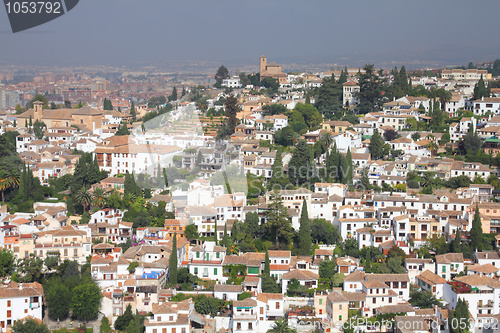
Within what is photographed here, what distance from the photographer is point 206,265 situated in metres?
16.4

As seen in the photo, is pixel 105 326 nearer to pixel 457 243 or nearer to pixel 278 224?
pixel 278 224

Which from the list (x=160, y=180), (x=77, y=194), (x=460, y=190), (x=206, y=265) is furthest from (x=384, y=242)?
(x=77, y=194)

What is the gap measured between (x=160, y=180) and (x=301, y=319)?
7635 millimetres

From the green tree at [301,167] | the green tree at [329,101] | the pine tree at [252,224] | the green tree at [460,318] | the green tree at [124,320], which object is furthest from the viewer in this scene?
the green tree at [329,101]

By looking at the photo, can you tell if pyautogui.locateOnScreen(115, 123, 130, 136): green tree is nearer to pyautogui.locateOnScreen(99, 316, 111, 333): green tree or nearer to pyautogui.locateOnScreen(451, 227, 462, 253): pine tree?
pyautogui.locateOnScreen(99, 316, 111, 333): green tree

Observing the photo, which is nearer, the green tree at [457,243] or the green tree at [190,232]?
the green tree at [457,243]

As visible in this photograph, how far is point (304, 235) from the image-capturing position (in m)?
17.5

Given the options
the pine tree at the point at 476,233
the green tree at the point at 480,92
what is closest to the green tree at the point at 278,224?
the pine tree at the point at 476,233

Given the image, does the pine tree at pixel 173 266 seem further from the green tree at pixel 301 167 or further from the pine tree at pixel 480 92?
the pine tree at pixel 480 92

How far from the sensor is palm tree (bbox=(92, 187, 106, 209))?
63.6 feet

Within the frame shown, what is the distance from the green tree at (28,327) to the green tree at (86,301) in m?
0.81

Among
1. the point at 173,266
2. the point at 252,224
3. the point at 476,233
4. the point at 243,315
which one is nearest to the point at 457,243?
the point at 476,233

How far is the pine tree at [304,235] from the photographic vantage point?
57.2 feet

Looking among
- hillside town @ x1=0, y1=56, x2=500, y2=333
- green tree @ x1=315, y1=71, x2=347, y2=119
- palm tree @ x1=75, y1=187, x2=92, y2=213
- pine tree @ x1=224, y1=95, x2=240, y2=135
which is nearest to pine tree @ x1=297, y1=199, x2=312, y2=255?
hillside town @ x1=0, y1=56, x2=500, y2=333
